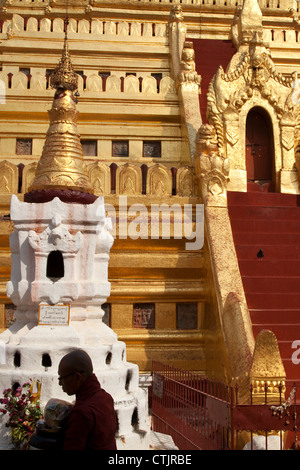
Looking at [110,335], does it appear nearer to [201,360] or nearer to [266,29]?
[201,360]

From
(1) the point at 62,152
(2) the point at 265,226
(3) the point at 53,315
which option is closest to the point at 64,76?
(1) the point at 62,152

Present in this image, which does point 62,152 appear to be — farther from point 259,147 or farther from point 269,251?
point 259,147

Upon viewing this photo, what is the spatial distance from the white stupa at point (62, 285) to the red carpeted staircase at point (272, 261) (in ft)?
8.06

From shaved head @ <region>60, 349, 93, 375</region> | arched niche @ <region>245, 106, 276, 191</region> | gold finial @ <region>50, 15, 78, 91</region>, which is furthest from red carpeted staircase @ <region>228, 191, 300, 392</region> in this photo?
shaved head @ <region>60, 349, 93, 375</region>

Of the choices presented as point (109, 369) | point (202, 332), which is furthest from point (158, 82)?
point (109, 369)

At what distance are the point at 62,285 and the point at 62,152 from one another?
69.7 inches

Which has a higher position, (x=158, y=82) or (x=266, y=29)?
(x=266, y=29)

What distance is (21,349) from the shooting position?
6.40 m

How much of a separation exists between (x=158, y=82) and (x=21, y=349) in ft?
36.0

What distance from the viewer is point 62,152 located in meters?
7.31

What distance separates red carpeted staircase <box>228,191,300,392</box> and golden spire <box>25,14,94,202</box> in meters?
3.47

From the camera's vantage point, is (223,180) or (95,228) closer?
(95,228)

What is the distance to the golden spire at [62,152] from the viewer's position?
714cm
